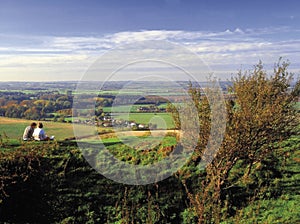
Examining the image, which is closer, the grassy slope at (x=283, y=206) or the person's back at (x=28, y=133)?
the grassy slope at (x=283, y=206)

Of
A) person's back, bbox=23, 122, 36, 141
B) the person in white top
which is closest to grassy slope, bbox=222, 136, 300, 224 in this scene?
the person in white top

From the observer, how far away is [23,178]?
1063 centimetres

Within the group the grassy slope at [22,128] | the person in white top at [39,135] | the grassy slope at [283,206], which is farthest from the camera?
the grassy slope at [22,128]

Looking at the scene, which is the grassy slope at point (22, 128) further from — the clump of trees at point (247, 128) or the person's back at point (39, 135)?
the clump of trees at point (247, 128)

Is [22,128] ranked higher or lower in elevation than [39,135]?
higher

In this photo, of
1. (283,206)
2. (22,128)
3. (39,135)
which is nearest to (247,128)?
(283,206)

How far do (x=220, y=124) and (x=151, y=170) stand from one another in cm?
367

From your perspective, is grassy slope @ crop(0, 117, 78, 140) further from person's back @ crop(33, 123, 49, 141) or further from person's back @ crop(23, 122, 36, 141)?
person's back @ crop(33, 123, 49, 141)

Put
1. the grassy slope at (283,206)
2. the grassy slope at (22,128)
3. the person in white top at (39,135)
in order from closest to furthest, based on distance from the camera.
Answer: the grassy slope at (283,206)
the person in white top at (39,135)
the grassy slope at (22,128)

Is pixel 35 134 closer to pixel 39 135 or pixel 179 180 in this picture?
pixel 39 135

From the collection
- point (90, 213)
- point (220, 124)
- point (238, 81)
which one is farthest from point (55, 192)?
point (238, 81)

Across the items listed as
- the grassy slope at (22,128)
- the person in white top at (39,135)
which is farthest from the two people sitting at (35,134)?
the grassy slope at (22,128)

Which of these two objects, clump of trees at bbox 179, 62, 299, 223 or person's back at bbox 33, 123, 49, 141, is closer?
clump of trees at bbox 179, 62, 299, 223

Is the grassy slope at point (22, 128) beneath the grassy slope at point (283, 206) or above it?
above
